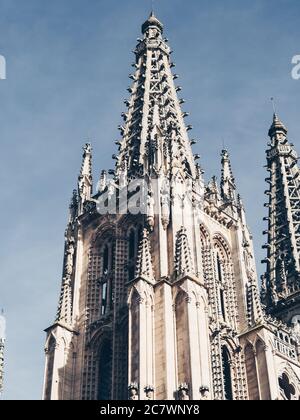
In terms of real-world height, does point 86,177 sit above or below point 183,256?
above

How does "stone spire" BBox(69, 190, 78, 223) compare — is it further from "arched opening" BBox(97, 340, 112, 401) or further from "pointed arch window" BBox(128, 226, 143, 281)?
"arched opening" BBox(97, 340, 112, 401)

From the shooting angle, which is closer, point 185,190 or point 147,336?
point 147,336

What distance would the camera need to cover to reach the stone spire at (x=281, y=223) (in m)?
64.6

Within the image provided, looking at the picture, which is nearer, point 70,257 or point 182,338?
point 182,338

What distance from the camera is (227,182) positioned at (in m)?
59.1

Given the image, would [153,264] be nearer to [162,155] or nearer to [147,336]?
[147,336]

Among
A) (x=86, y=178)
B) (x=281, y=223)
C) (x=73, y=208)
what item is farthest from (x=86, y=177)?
(x=281, y=223)

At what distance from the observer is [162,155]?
173ft

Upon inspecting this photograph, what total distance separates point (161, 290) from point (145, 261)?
96.9 inches

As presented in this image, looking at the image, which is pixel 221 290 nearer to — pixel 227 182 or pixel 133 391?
pixel 227 182

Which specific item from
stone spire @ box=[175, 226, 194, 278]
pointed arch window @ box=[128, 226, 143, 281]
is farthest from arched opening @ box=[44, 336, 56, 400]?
stone spire @ box=[175, 226, 194, 278]

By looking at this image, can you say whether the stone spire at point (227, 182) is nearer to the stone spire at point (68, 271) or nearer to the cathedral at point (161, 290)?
the cathedral at point (161, 290)
